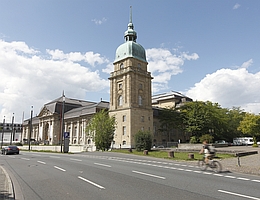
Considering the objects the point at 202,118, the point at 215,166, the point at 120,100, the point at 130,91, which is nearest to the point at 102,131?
the point at 130,91

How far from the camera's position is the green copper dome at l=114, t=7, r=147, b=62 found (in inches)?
2379

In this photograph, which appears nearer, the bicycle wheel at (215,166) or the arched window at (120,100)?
the bicycle wheel at (215,166)

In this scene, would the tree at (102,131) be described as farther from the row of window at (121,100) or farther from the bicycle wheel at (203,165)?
the bicycle wheel at (203,165)

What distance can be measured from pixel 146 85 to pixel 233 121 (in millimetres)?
31011

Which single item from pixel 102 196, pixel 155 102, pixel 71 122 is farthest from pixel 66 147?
pixel 155 102

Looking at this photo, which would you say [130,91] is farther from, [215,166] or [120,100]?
[215,166]

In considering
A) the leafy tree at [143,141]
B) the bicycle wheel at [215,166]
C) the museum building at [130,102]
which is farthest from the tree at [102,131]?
the bicycle wheel at [215,166]

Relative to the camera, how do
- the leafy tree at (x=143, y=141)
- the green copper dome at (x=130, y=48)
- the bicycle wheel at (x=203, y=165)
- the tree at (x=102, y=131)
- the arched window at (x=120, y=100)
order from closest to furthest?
1. the bicycle wheel at (x=203, y=165)
2. the leafy tree at (x=143, y=141)
3. the tree at (x=102, y=131)
4. the arched window at (x=120, y=100)
5. the green copper dome at (x=130, y=48)

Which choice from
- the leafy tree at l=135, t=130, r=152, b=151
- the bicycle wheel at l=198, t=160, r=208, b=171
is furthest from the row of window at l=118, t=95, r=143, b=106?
the bicycle wheel at l=198, t=160, r=208, b=171

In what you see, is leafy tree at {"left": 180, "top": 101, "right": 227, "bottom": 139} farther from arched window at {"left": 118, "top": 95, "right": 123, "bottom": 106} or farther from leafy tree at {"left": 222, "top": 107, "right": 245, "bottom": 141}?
arched window at {"left": 118, "top": 95, "right": 123, "bottom": 106}

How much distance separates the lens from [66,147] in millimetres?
40094

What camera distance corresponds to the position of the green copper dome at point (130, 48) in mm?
60438

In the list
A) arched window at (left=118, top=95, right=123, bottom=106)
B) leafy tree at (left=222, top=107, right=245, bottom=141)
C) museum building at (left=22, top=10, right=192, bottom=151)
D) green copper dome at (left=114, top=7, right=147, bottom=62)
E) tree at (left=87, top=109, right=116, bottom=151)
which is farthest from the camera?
leafy tree at (left=222, top=107, right=245, bottom=141)

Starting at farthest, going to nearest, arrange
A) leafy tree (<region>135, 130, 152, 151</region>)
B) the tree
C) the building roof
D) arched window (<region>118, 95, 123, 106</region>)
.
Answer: the building roof, arched window (<region>118, 95, 123, 106</region>), the tree, leafy tree (<region>135, 130, 152, 151</region>)
